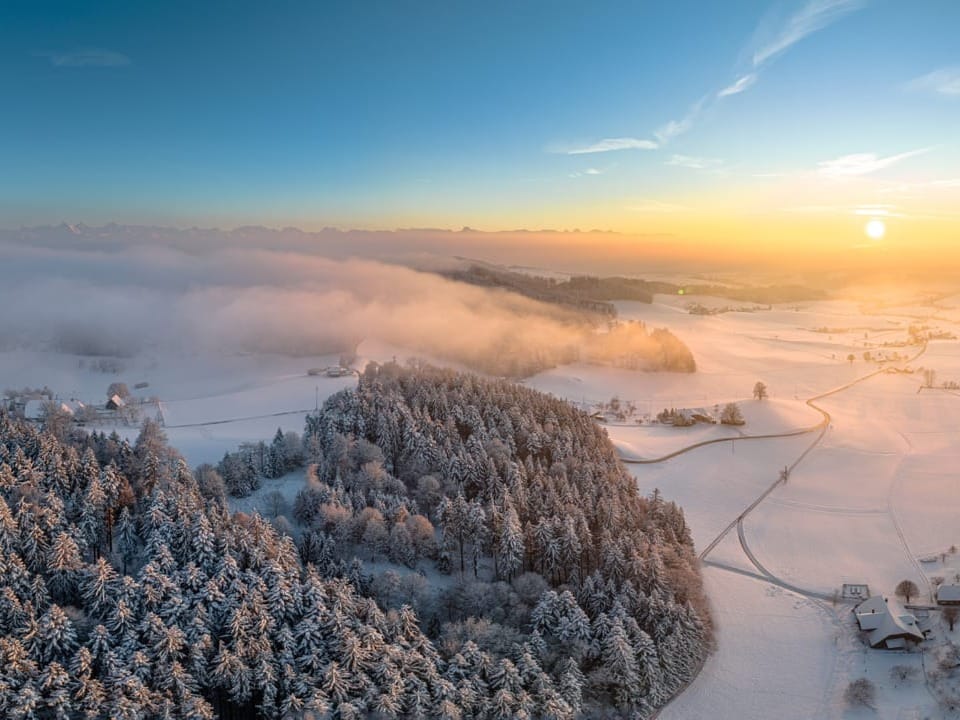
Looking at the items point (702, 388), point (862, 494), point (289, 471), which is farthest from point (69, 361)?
point (862, 494)

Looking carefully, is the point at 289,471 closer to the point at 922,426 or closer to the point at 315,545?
the point at 315,545

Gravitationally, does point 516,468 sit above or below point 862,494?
above

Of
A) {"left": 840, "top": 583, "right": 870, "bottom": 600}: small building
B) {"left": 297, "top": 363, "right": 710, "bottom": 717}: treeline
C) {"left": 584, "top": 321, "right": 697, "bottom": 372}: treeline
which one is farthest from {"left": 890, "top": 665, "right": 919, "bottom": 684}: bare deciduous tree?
{"left": 584, "top": 321, "right": 697, "bottom": 372}: treeline

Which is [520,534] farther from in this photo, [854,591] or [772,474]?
[772,474]

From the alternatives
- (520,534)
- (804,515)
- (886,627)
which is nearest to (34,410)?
(520,534)

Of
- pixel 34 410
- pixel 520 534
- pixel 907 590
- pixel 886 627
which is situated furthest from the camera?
pixel 34 410

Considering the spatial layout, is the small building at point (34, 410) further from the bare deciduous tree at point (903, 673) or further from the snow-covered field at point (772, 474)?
the bare deciduous tree at point (903, 673)

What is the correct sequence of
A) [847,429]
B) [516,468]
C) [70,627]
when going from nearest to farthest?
1. [70,627]
2. [516,468]
3. [847,429]
